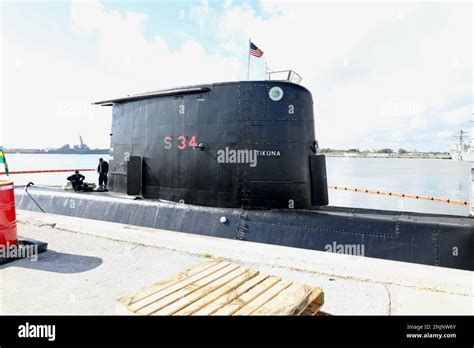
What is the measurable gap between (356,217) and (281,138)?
280 centimetres

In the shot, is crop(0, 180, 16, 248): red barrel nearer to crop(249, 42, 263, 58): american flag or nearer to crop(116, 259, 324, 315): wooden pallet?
crop(116, 259, 324, 315): wooden pallet

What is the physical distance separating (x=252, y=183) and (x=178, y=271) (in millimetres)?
3767

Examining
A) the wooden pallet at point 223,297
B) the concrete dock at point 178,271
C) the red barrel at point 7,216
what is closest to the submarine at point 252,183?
the concrete dock at point 178,271

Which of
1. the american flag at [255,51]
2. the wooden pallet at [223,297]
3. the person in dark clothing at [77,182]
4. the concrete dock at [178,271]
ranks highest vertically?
the american flag at [255,51]

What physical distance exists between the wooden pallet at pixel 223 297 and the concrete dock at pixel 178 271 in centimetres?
92

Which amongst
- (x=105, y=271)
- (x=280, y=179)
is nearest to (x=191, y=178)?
(x=280, y=179)

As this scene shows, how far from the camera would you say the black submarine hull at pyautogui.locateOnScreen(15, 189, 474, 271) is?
21.4 ft

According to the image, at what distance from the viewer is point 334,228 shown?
7.27 m

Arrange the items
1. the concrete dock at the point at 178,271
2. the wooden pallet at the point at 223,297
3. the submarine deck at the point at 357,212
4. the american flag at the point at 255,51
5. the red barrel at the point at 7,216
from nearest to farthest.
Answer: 1. the wooden pallet at the point at 223,297
2. the concrete dock at the point at 178,271
3. the red barrel at the point at 7,216
4. the submarine deck at the point at 357,212
5. the american flag at the point at 255,51

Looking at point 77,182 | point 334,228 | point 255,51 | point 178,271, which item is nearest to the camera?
point 178,271

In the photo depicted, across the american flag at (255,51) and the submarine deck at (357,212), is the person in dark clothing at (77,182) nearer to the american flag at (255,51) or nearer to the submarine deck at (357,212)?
the submarine deck at (357,212)

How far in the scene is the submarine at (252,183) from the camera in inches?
270

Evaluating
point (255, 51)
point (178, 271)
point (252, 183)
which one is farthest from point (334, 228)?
point (255, 51)

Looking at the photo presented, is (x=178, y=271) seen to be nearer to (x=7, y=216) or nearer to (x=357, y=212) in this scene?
(x=7, y=216)
